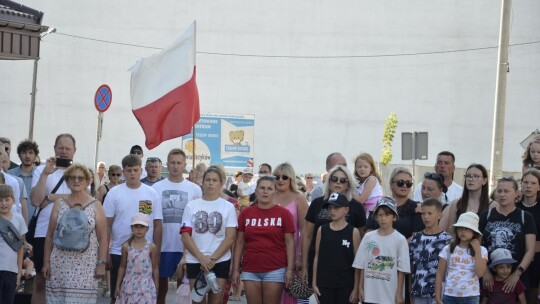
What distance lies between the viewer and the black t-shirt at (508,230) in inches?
365

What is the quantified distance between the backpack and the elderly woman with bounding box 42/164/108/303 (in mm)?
81

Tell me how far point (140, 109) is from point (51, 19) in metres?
34.8

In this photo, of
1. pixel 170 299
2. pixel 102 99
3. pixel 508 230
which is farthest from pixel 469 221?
pixel 102 99

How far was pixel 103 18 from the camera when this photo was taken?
155ft

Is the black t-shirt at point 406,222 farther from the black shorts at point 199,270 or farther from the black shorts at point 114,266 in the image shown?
the black shorts at point 114,266

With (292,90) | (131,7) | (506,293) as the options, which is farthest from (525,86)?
(506,293)

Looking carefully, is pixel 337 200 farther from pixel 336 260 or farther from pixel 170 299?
pixel 170 299

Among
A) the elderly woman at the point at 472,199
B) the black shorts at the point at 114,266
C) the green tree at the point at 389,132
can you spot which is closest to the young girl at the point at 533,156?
the elderly woman at the point at 472,199

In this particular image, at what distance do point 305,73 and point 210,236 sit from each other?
3862cm

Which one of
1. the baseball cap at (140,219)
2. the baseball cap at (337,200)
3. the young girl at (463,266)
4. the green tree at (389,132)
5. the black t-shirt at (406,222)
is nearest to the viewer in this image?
the young girl at (463,266)

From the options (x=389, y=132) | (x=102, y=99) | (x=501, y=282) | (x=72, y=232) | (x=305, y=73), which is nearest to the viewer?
(x=501, y=282)

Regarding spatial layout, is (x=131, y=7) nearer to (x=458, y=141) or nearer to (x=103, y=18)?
(x=103, y=18)

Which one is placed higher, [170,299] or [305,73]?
[305,73]

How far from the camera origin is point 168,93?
13.2 metres
